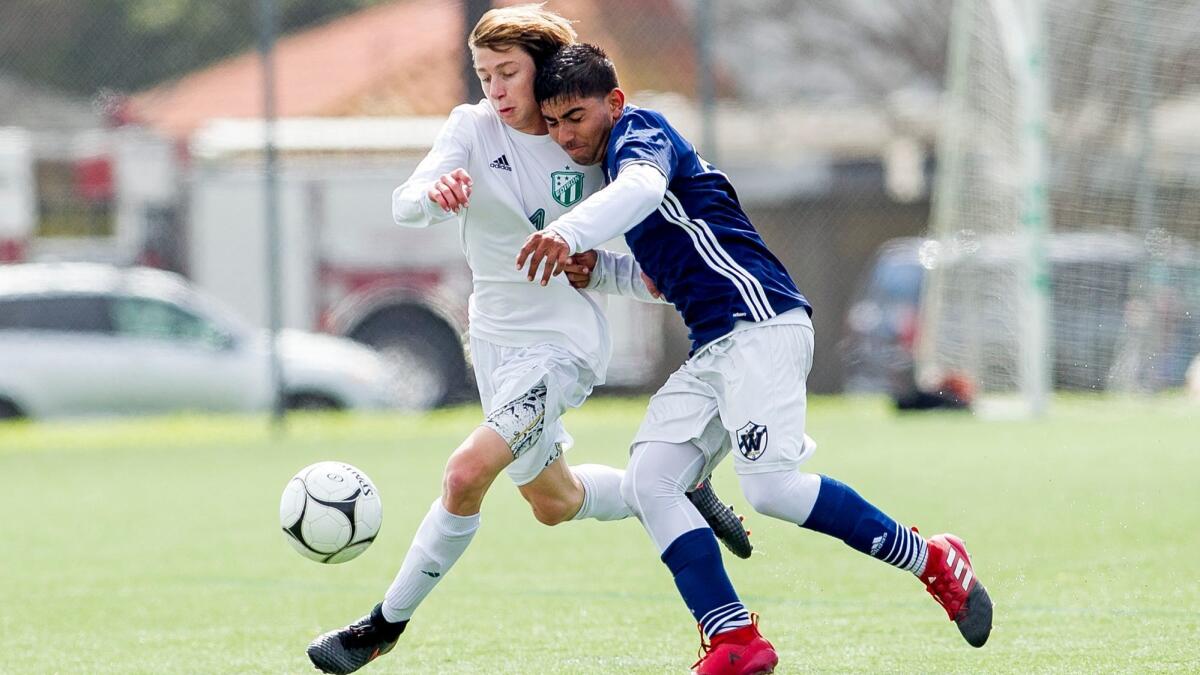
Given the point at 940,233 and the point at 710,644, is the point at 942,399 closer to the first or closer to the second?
the point at 940,233

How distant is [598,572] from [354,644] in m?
2.06

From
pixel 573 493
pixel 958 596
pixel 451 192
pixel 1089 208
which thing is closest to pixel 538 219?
pixel 451 192

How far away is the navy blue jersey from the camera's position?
465cm

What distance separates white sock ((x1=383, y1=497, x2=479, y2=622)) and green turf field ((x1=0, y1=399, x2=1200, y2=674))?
0.18 meters

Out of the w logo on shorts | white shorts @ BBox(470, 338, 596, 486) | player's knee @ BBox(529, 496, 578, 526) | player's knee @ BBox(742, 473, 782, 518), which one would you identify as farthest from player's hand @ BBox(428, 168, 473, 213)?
player's knee @ BBox(529, 496, 578, 526)

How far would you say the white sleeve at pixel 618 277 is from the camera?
5.06 metres

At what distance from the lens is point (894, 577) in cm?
643

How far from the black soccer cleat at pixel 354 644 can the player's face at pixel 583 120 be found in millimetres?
1371

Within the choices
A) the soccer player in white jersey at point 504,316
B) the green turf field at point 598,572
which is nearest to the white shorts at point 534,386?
the soccer player in white jersey at point 504,316

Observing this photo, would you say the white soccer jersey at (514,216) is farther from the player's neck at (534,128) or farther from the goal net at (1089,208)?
the goal net at (1089,208)

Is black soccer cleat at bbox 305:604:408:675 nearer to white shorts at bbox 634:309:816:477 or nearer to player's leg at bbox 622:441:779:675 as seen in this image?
player's leg at bbox 622:441:779:675

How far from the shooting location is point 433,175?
4.78 meters

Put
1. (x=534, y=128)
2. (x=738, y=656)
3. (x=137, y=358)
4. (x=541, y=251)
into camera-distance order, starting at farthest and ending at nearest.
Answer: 1. (x=137, y=358)
2. (x=534, y=128)
3. (x=738, y=656)
4. (x=541, y=251)

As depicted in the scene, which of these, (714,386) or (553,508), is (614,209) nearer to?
(714,386)
